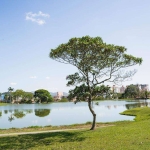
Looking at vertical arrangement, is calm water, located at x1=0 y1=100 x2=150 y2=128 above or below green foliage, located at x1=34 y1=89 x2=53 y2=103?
below

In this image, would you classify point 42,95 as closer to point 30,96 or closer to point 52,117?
point 30,96

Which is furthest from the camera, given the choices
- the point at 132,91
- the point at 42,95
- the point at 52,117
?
the point at 132,91

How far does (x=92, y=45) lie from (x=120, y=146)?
31.7ft

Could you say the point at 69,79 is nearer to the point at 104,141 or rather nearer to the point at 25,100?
the point at 104,141

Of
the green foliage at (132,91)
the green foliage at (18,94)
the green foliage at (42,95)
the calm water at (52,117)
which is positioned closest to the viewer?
the calm water at (52,117)

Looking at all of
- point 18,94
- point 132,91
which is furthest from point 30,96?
point 132,91

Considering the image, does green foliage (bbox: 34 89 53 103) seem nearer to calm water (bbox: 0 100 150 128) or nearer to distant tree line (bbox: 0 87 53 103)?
distant tree line (bbox: 0 87 53 103)

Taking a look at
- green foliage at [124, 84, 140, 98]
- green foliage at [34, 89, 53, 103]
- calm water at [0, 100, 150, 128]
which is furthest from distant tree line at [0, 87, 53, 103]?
calm water at [0, 100, 150, 128]

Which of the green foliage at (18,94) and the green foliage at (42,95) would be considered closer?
the green foliage at (42,95)

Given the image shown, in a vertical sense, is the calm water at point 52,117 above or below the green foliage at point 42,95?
below

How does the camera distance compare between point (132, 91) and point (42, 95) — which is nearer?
point (42, 95)

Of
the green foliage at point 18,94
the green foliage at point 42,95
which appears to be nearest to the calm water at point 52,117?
the green foliage at point 42,95

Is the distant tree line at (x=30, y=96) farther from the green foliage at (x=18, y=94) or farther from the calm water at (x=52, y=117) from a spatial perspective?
the calm water at (x=52, y=117)

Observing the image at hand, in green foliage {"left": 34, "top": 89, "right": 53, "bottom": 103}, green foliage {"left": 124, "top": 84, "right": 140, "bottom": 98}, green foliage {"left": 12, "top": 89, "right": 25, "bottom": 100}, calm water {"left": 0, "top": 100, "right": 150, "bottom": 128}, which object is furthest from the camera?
green foliage {"left": 12, "top": 89, "right": 25, "bottom": 100}
